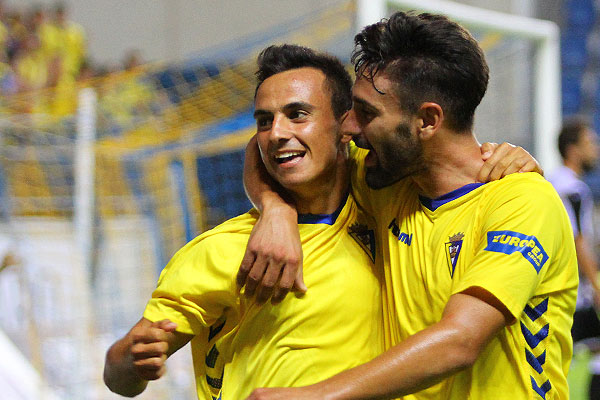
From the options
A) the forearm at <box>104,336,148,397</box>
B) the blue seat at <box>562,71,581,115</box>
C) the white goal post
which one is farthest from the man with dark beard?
the blue seat at <box>562,71,581,115</box>

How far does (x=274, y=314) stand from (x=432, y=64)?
0.70 metres

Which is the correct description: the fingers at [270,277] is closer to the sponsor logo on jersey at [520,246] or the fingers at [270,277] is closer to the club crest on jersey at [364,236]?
the club crest on jersey at [364,236]

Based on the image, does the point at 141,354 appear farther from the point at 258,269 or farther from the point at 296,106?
the point at 296,106

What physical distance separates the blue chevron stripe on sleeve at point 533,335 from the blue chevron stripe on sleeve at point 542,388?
77 mm

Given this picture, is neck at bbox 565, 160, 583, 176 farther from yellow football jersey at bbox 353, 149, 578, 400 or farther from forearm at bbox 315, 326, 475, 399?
forearm at bbox 315, 326, 475, 399

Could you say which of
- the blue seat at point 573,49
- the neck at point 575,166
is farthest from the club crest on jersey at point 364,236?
the blue seat at point 573,49

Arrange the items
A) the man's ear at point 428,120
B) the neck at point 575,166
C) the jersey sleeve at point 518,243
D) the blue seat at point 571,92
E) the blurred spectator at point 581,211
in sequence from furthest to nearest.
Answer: the blue seat at point 571,92 < the neck at point 575,166 < the blurred spectator at point 581,211 < the man's ear at point 428,120 < the jersey sleeve at point 518,243

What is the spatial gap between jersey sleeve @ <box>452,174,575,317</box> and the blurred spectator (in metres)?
3.18

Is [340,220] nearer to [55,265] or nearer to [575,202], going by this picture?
[575,202]

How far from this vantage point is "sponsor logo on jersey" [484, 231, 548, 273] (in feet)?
5.35

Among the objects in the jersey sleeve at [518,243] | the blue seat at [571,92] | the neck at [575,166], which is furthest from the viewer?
the blue seat at [571,92]

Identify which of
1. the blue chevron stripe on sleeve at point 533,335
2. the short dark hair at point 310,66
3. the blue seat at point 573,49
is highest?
the blue seat at point 573,49

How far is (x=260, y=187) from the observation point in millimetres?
2096

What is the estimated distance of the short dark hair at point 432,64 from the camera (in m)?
1.82
